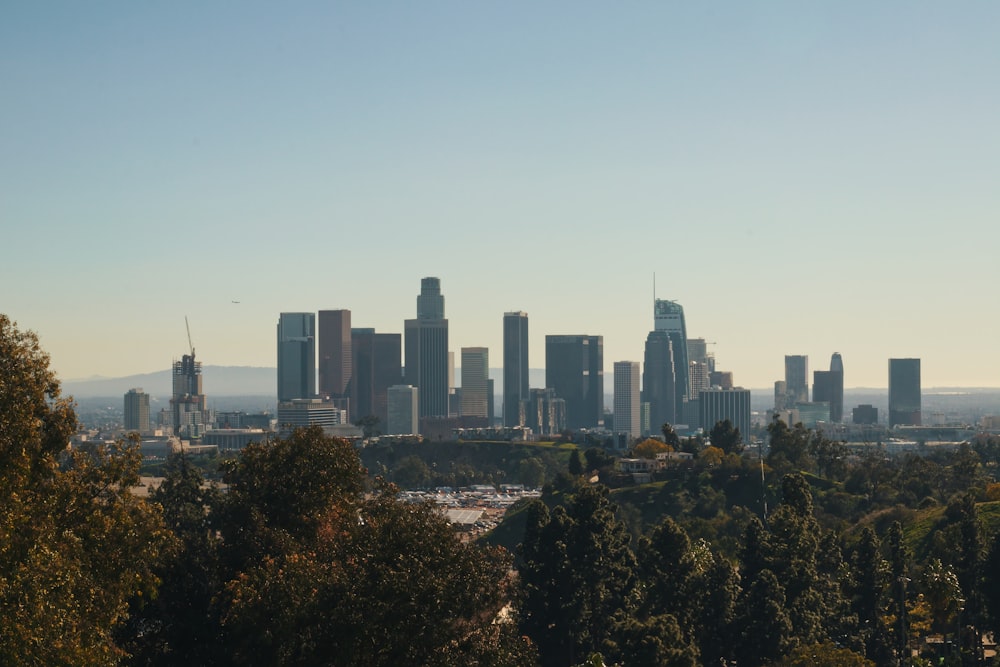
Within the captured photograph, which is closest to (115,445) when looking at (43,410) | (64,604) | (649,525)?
(43,410)

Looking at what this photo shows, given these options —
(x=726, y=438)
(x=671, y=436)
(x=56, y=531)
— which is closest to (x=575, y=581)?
(x=56, y=531)

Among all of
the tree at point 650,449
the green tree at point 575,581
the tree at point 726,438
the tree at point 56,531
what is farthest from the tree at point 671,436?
the tree at point 56,531

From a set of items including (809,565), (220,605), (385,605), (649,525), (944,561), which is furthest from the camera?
(649,525)

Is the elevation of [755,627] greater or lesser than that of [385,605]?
lesser

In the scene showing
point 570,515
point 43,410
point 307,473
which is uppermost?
point 43,410

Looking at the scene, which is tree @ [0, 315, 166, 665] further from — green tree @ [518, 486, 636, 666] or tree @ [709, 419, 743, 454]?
tree @ [709, 419, 743, 454]

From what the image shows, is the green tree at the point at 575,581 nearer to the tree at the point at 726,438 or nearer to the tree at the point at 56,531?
the tree at the point at 56,531

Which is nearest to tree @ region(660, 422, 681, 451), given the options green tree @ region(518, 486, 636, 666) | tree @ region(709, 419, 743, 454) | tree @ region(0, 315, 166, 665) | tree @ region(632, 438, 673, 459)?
tree @ region(632, 438, 673, 459)

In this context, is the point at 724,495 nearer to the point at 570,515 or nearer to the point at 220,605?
the point at 570,515
